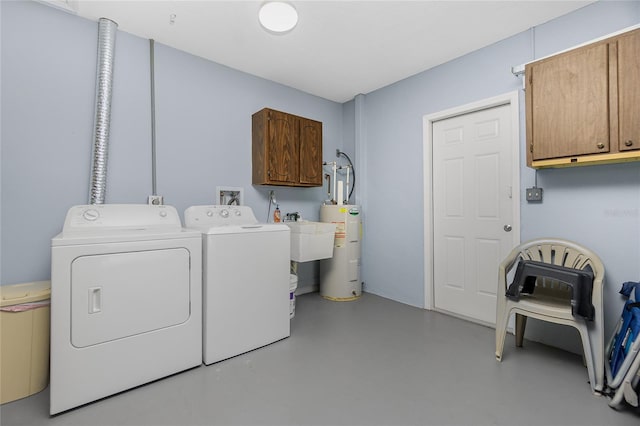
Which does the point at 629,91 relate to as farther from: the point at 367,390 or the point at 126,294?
the point at 126,294

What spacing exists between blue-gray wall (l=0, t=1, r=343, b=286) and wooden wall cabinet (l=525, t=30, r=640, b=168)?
2.62 meters

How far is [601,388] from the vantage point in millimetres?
1693

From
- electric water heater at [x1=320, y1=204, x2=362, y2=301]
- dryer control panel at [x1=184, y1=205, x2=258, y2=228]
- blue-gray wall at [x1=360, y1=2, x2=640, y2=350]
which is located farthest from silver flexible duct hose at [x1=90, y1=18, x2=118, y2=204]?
blue-gray wall at [x1=360, y1=2, x2=640, y2=350]

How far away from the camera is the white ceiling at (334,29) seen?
7.15 ft

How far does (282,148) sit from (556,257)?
8.54 ft

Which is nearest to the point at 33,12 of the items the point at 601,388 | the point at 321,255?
the point at 321,255

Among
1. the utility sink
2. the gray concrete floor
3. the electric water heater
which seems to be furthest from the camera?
the electric water heater

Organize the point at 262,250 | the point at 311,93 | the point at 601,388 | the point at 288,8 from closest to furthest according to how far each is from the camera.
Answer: the point at 601,388, the point at 288,8, the point at 262,250, the point at 311,93

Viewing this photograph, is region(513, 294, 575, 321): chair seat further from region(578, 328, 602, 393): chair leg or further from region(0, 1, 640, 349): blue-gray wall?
region(0, 1, 640, 349): blue-gray wall

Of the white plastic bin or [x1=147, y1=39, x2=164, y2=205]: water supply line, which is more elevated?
[x1=147, y1=39, x2=164, y2=205]: water supply line

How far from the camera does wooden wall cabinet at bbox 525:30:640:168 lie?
5.84 ft

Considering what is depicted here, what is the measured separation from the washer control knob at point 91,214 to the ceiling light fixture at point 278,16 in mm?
1822

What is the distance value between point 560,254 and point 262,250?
88.1 inches

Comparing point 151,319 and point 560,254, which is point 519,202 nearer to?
point 560,254
